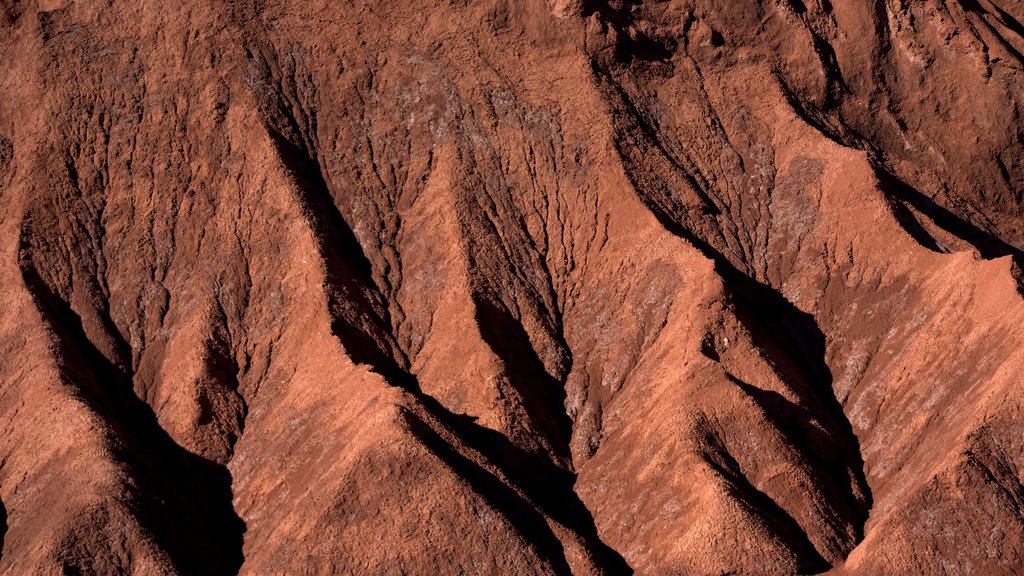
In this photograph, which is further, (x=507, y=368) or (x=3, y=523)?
(x=507, y=368)

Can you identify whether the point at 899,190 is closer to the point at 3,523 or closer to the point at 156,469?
the point at 156,469

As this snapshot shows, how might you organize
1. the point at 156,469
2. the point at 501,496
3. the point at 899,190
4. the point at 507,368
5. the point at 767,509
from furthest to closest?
the point at 899,190
the point at 507,368
the point at 156,469
the point at 501,496
the point at 767,509

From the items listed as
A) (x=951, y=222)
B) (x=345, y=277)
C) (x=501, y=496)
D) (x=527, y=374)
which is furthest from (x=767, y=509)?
(x=951, y=222)

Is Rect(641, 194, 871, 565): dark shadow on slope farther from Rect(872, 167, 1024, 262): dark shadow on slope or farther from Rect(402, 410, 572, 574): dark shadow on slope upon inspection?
Rect(872, 167, 1024, 262): dark shadow on slope

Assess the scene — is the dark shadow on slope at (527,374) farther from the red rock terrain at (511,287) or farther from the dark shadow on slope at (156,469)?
the dark shadow on slope at (156,469)

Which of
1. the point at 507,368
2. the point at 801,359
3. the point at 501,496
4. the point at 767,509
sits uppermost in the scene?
the point at 507,368

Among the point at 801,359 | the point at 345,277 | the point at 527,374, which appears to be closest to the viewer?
the point at 527,374

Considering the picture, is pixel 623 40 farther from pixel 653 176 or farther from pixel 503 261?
pixel 503 261
